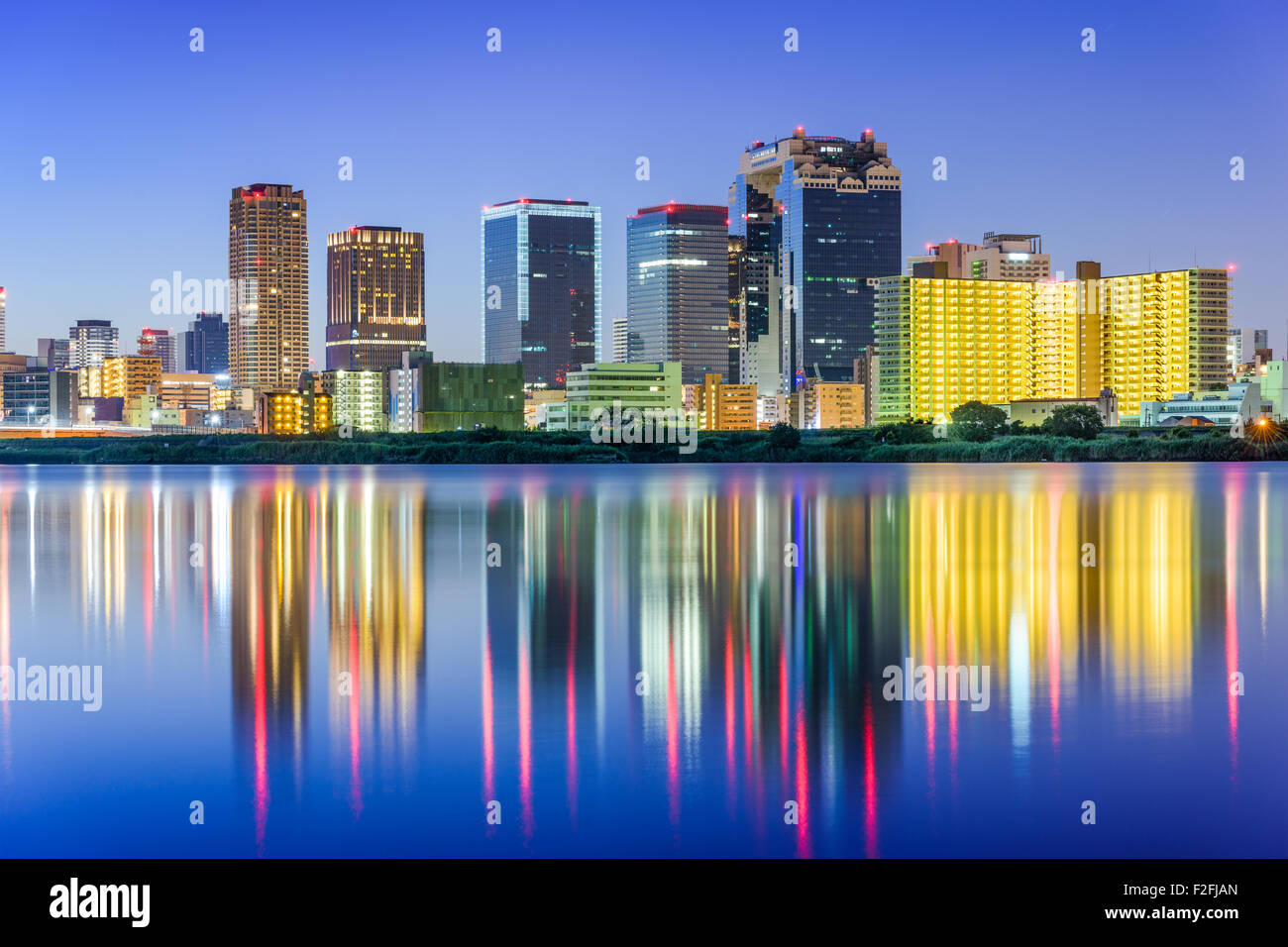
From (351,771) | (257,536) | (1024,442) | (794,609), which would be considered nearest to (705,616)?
(794,609)

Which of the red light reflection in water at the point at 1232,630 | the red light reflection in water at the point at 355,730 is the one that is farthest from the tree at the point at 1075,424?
the red light reflection in water at the point at 355,730

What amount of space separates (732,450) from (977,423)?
3203 centimetres

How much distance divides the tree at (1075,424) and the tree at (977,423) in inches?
307

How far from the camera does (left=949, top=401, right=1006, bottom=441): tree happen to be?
167000 millimetres

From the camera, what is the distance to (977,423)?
6737 inches

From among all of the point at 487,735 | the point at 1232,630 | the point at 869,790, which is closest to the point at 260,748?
the point at 487,735

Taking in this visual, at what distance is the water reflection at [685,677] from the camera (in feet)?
34.5

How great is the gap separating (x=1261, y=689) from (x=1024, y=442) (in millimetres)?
143429

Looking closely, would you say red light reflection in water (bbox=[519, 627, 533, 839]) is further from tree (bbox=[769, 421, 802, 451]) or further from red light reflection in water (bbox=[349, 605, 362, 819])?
tree (bbox=[769, 421, 802, 451])

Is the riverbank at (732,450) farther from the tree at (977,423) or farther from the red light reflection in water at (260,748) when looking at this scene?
the red light reflection in water at (260,748)

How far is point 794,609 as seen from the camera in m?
22.5

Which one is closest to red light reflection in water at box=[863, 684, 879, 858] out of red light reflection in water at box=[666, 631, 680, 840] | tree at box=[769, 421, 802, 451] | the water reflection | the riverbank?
the water reflection

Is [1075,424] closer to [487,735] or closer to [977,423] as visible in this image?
[977,423]
